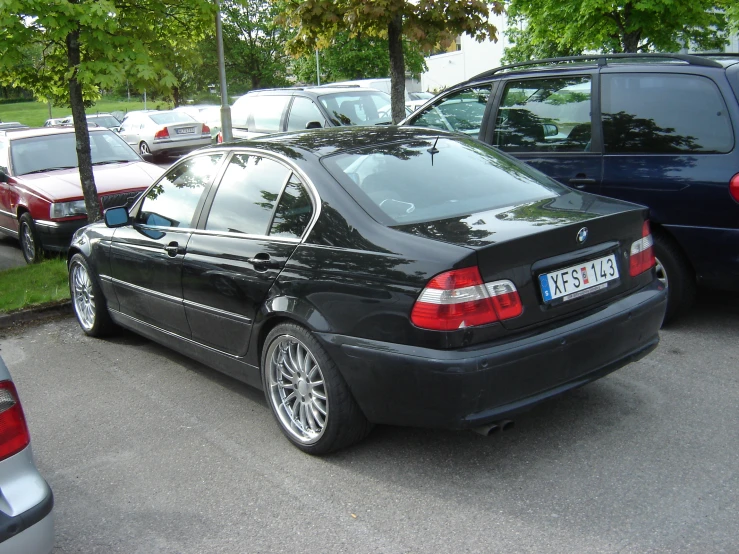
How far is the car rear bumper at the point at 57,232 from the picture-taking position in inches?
356

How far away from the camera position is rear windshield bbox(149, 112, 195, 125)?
84.4 ft

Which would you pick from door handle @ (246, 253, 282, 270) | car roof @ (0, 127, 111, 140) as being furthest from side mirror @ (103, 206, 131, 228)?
car roof @ (0, 127, 111, 140)

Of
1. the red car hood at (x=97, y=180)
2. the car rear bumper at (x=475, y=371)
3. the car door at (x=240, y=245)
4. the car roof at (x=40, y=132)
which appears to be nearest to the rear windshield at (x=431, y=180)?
the car door at (x=240, y=245)

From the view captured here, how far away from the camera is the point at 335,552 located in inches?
A: 125

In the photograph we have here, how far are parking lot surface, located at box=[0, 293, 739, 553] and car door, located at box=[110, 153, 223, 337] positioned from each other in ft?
1.80

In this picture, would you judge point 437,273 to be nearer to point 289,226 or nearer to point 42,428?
point 289,226

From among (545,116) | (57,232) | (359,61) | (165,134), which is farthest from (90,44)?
(359,61)

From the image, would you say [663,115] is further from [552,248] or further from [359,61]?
[359,61]

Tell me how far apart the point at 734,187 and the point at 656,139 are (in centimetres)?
68

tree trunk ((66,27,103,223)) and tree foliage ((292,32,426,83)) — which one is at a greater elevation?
tree foliage ((292,32,426,83))

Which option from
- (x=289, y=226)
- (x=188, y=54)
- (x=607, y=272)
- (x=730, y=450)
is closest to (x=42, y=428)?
(x=289, y=226)

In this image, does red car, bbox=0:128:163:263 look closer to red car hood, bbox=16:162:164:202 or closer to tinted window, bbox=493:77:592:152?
red car hood, bbox=16:162:164:202

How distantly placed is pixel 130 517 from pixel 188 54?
6158 millimetres

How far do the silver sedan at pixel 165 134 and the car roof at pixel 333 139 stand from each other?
809 inches
